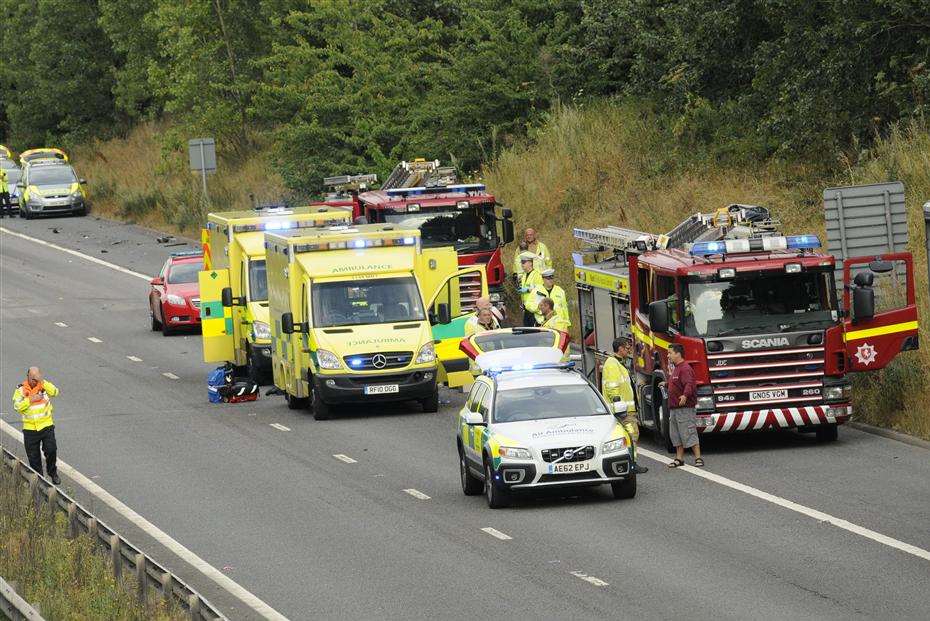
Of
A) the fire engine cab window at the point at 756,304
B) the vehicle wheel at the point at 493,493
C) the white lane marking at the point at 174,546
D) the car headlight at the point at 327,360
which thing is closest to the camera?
the white lane marking at the point at 174,546

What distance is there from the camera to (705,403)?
21.5 metres

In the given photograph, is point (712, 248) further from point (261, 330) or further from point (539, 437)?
point (261, 330)

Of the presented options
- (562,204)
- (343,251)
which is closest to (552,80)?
(562,204)

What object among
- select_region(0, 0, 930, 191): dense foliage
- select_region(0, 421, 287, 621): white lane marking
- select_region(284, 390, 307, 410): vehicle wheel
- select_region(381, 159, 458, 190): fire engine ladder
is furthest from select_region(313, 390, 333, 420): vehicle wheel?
select_region(0, 0, 930, 191): dense foliage

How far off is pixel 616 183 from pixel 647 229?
4.26m

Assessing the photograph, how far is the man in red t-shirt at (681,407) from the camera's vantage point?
825 inches

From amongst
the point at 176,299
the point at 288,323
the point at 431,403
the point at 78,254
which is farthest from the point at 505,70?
the point at 288,323

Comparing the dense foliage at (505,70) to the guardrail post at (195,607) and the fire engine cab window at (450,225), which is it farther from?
the guardrail post at (195,607)

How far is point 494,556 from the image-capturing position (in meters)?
16.8

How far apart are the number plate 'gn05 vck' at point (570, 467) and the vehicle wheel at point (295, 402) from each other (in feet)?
31.9

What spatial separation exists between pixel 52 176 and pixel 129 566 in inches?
2028

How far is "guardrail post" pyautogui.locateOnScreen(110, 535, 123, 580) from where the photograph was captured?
14453 millimetres

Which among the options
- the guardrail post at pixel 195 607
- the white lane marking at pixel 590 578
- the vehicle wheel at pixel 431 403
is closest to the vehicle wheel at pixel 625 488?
the white lane marking at pixel 590 578

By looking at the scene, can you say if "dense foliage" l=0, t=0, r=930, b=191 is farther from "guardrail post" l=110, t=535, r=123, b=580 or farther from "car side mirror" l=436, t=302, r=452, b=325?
"guardrail post" l=110, t=535, r=123, b=580
